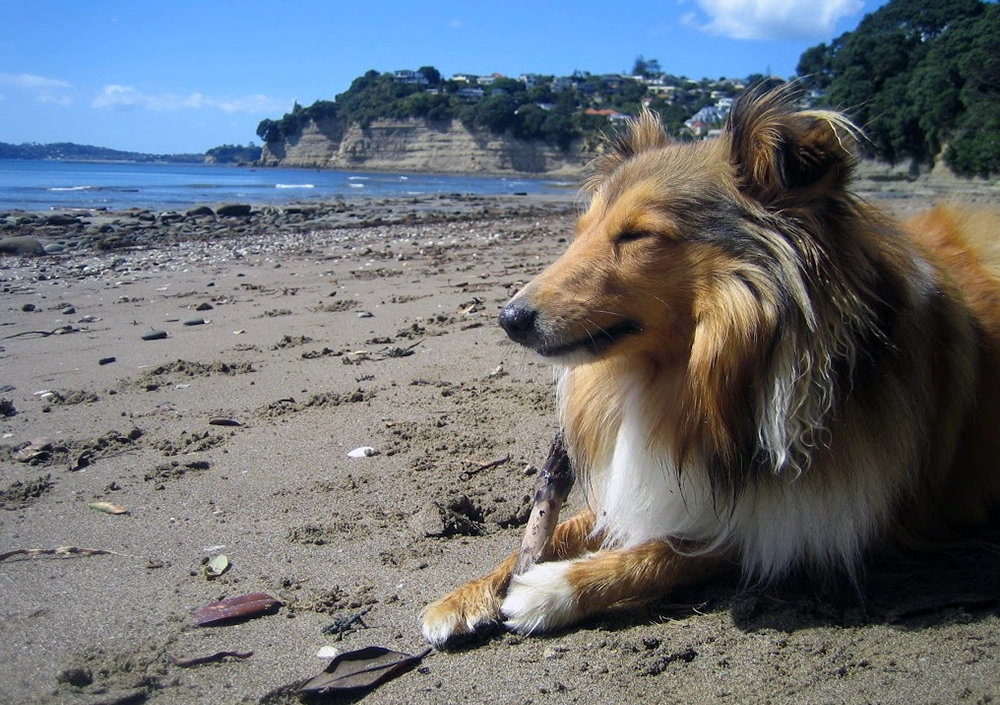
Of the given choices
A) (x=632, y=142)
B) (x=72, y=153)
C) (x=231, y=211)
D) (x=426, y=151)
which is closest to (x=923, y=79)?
(x=231, y=211)

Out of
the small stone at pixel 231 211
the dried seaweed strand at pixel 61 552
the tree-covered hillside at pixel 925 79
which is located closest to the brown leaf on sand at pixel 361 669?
the dried seaweed strand at pixel 61 552

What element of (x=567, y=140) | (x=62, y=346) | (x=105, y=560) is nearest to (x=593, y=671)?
(x=105, y=560)

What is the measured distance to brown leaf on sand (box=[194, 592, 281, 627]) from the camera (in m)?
2.37

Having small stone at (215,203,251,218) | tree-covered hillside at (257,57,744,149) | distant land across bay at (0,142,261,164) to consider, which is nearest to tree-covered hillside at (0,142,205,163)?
distant land across bay at (0,142,261,164)

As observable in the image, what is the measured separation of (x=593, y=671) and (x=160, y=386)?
12.8 ft

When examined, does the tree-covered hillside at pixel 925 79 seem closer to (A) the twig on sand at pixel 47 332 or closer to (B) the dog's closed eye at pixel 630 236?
(A) the twig on sand at pixel 47 332

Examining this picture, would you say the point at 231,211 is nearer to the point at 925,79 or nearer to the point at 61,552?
the point at 61,552

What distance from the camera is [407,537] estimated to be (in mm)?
2959

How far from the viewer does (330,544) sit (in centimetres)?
291

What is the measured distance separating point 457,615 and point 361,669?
344 mm

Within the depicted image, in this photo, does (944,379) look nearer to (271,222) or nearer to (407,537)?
(407,537)

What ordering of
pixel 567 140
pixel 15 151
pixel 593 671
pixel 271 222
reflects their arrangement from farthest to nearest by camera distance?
pixel 15 151
pixel 567 140
pixel 271 222
pixel 593 671

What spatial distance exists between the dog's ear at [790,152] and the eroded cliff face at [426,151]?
259 ft

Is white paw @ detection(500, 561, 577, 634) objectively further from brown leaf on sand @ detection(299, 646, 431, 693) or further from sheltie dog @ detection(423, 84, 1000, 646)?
brown leaf on sand @ detection(299, 646, 431, 693)
